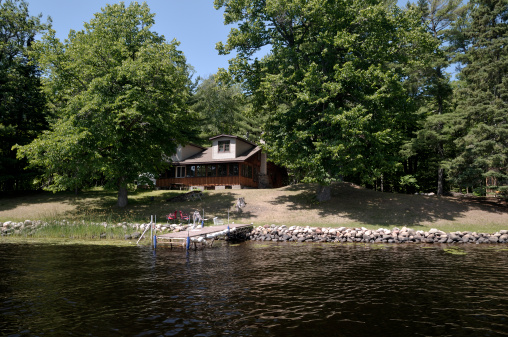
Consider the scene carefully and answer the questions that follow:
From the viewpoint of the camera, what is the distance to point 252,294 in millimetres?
9758

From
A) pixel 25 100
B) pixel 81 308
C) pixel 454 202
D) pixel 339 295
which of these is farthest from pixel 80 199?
pixel 454 202

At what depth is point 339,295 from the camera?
9.71 meters

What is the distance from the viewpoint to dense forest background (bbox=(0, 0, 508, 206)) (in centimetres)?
2725

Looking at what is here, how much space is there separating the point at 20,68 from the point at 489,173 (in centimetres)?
5092

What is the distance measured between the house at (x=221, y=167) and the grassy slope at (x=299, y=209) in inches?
281

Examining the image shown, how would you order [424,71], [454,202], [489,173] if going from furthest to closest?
[424,71]
[454,202]
[489,173]

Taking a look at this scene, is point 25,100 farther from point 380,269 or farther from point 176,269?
point 380,269

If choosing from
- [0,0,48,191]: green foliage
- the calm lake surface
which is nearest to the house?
[0,0,48,191]: green foliage

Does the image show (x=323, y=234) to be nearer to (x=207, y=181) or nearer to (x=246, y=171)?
(x=246, y=171)

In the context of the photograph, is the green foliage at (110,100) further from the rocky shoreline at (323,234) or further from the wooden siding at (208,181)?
the wooden siding at (208,181)

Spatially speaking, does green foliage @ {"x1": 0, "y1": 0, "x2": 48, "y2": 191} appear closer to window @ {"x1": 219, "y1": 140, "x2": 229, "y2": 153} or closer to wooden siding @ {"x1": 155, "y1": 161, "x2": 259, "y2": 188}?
wooden siding @ {"x1": 155, "y1": 161, "x2": 259, "y2": 188}

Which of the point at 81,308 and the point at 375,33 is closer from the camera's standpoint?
the point at 81,308

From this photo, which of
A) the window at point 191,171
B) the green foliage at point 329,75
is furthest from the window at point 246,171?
the green foliage at point 329,75

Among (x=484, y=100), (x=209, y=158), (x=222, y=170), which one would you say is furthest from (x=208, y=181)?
(x=484, y=100)
